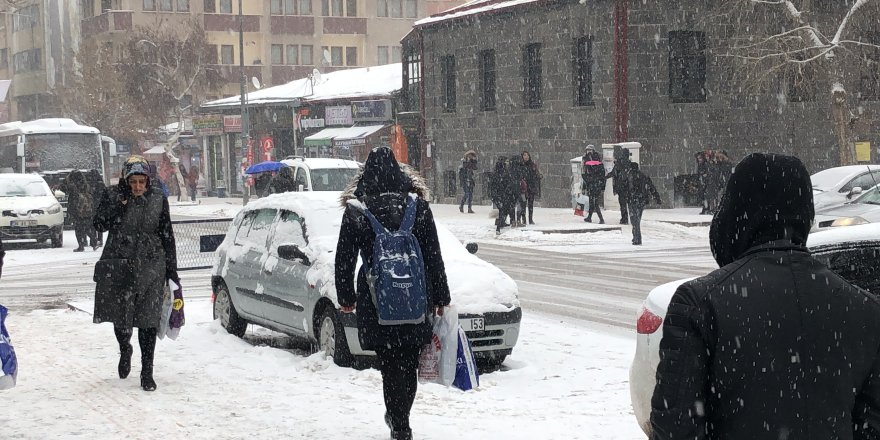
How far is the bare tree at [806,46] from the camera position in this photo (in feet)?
108

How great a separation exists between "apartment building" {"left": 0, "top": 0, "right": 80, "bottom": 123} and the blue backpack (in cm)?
8572

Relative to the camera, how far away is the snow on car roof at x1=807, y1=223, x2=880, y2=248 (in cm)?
579

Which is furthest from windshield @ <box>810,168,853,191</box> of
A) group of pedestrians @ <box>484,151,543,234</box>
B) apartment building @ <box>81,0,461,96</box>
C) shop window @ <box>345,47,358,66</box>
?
shop window @ <box>345,47,358,66</box>

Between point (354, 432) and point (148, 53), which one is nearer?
point (354, 432)

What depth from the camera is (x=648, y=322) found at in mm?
6328

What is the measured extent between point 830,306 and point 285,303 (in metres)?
8.34

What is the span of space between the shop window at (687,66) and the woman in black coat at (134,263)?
1126 inches

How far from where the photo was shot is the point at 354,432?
7633mm

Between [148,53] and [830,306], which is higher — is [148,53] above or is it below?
above

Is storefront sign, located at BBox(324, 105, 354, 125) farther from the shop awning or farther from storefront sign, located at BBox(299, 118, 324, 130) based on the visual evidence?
storefront sign, located at BBox(299, 118, 324, 130)

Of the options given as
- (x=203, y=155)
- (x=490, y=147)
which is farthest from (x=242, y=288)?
(x=203, y=155)

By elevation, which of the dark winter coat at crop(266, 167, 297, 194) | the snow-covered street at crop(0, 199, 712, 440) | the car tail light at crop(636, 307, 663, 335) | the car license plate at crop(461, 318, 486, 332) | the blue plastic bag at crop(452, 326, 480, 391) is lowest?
the snow-covered street at crop(0, 199, 712, 440)

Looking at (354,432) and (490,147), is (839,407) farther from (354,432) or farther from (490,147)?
(490,147)

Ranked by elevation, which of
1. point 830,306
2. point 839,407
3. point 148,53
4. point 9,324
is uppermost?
point 148,53
